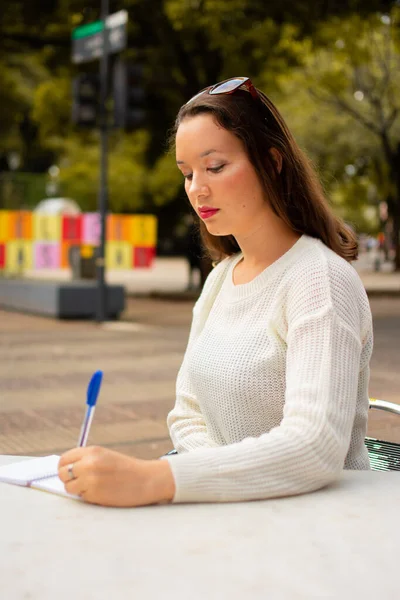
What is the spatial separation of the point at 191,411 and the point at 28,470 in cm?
60

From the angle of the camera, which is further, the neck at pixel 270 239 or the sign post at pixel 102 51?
the sign post at pixel 102 51

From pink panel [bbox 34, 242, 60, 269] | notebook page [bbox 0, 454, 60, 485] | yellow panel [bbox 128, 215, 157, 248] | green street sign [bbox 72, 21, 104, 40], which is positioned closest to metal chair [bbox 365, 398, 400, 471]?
notebook page [bbox 0, 454, 60, 485]

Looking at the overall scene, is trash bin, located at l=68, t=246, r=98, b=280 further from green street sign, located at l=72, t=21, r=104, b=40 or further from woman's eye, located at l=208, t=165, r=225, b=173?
woman's eye, located at l=208, t=165, r=225, b=173

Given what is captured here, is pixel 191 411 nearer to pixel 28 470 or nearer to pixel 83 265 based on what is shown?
pixel 28 470

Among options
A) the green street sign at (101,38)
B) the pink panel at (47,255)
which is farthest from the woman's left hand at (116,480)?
the pink panel at (47,255)

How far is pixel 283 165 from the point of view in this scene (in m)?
2.01

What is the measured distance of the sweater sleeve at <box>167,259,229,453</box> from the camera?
2158 mm

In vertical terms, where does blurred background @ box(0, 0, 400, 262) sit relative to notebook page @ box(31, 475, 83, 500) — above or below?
above

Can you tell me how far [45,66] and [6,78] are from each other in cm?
572

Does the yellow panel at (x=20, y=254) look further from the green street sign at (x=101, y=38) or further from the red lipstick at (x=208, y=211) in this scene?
the red lipstick at (x=208, y=211)

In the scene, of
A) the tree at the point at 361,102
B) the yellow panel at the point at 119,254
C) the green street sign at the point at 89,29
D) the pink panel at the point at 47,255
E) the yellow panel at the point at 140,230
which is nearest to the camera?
the green street sign at the point at 89,29

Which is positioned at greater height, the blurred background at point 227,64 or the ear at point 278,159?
the blurred background at point 227,64

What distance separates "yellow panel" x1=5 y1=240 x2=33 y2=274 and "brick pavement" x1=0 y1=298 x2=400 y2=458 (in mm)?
3217

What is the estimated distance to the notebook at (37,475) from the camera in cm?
161
